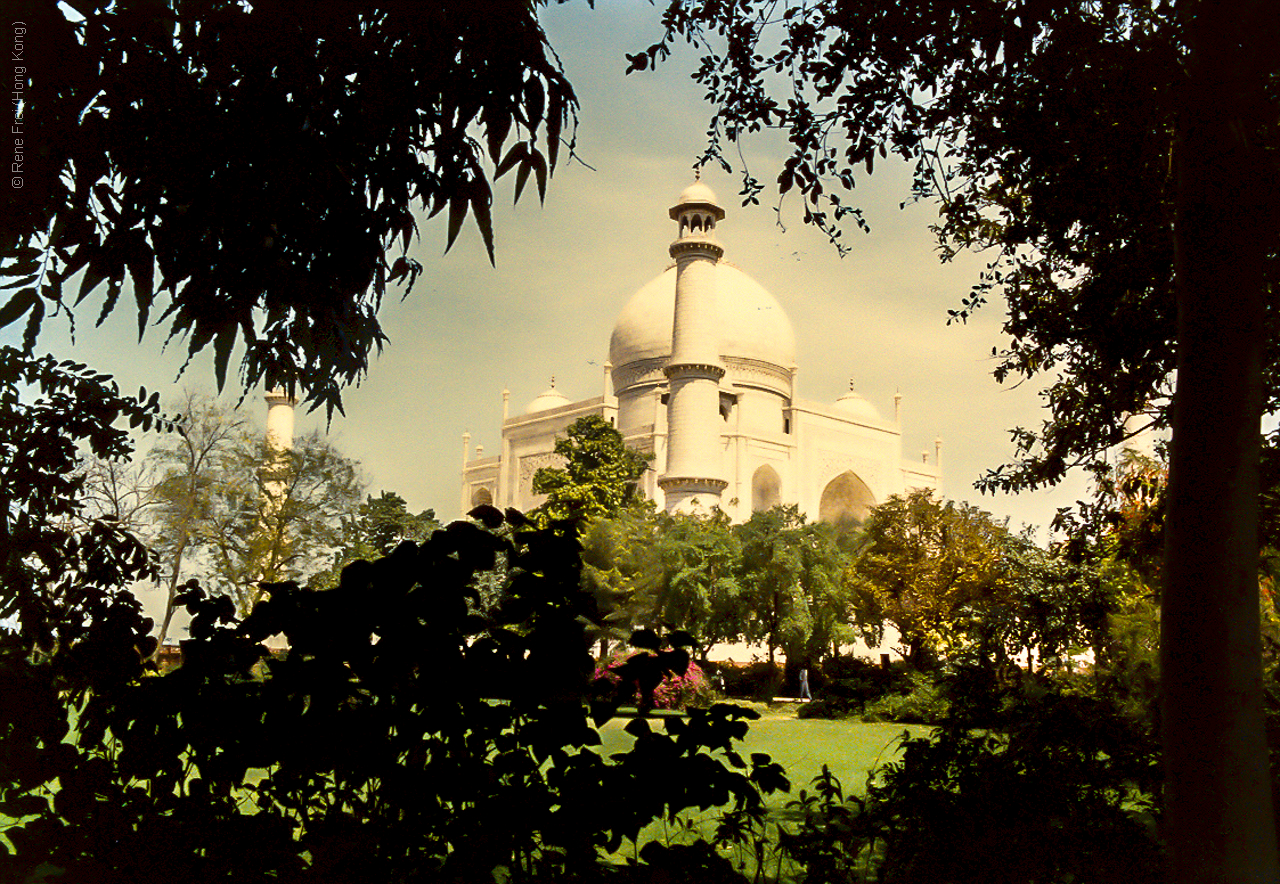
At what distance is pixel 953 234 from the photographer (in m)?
6.45

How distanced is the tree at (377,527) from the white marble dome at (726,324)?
55.9 ft

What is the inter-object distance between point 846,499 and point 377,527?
24.2 m

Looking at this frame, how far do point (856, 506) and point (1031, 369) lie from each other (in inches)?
1430

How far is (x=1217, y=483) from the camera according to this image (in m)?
3.15

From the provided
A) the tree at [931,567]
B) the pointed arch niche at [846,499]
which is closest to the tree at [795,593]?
the tree at [931,567]

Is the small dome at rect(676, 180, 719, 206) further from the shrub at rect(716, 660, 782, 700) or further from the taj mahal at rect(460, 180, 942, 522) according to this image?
the shrub at rect(716, 660, 782, 700)

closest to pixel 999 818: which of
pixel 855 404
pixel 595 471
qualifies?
pixel 595 471

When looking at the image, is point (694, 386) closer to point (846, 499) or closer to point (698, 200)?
point (698, 200)

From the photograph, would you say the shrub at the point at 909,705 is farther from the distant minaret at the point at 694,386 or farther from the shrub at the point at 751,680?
the distant minaret at the point at 694,386

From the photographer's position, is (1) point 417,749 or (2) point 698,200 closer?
(1) point 417,749

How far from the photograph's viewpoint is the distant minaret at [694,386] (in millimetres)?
27891

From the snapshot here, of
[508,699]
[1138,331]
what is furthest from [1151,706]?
[508,699]

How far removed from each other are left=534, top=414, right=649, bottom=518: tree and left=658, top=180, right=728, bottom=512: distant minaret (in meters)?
1.23

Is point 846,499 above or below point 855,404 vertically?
below
